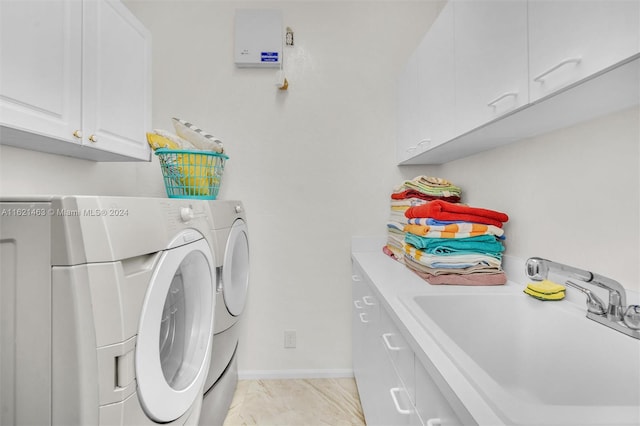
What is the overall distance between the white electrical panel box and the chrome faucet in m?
1.87

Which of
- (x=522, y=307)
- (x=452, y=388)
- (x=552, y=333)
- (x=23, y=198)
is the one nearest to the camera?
(x=452, y=388)

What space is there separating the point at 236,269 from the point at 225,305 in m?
0.33

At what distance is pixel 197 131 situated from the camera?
1.78 metres

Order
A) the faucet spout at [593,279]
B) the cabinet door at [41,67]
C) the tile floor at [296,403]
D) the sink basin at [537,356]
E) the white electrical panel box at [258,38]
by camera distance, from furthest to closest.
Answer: the white electrical panel box at [258,38] < the tile floor at [296,403] < the cabinet door at [41,67] < the faucet spout at [593,279] < the sink basin at [537,356]

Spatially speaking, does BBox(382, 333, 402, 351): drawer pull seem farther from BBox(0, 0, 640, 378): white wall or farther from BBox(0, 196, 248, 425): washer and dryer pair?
BBox(0, 0, 640, 378): white wall

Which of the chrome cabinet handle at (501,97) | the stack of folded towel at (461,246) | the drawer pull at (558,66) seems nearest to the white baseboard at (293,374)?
the stack of folded towel at (461,246)

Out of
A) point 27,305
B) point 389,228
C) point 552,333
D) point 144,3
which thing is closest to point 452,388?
point 552,333

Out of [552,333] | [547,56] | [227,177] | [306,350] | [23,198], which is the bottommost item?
[306,350]

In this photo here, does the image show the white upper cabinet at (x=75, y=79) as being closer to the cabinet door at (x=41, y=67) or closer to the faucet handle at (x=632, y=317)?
the cabinet door at (x=41, y=67)

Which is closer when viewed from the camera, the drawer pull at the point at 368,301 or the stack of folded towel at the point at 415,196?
the drawer pull at the point at 368,301

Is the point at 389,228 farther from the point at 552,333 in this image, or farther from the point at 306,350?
the point at 552,333

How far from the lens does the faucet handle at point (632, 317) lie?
0.76 metres

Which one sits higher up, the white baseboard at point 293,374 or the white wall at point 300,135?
the white wall at point 300,135

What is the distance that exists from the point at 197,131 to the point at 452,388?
1731 mm
